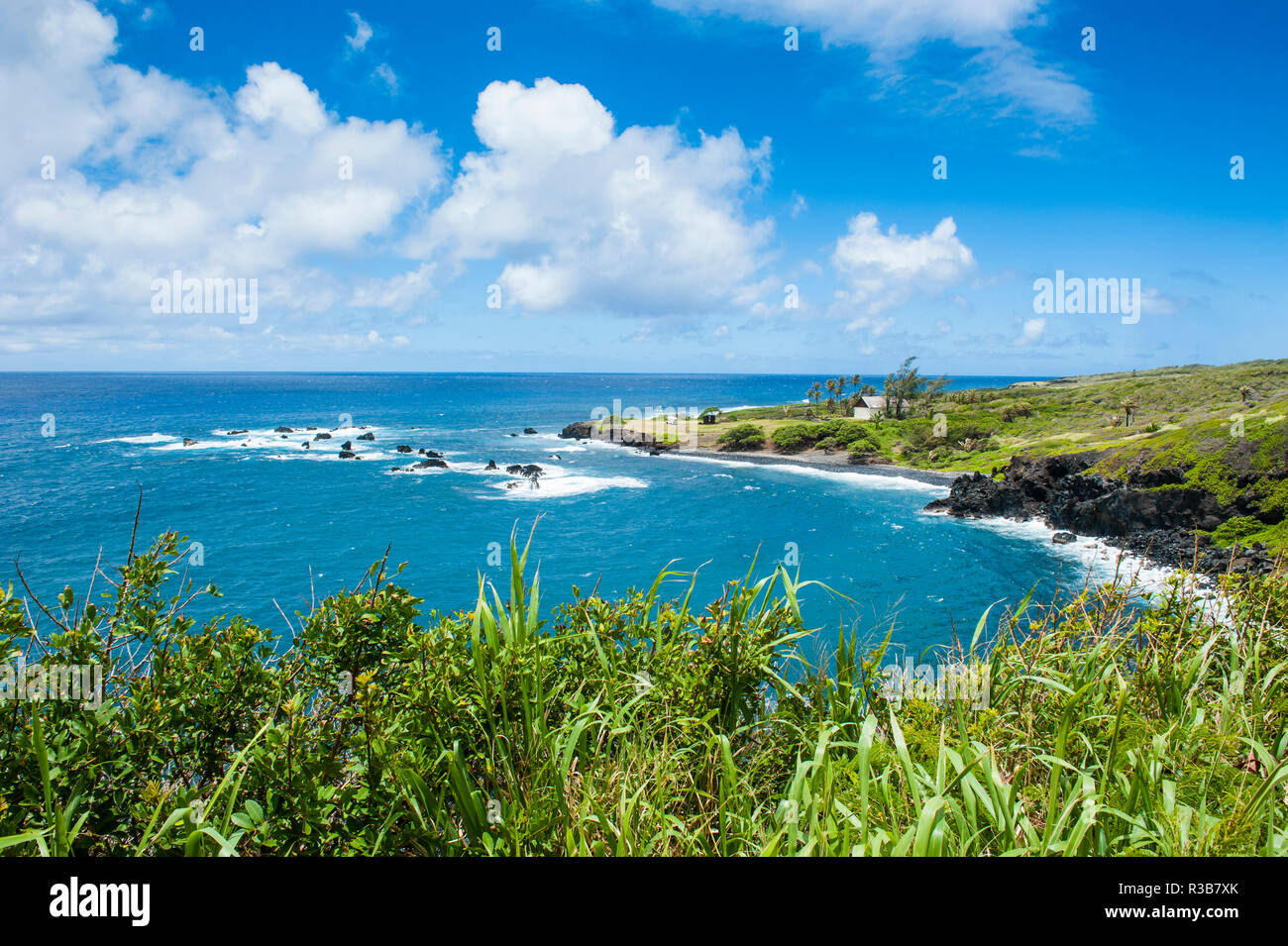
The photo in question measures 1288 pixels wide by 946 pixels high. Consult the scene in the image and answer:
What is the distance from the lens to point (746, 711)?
398 centimetres

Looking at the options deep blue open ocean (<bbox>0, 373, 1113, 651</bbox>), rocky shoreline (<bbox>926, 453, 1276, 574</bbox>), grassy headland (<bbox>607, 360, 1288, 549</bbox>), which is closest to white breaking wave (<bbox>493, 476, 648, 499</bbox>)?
deep blue open ocean (<bbox>0, 373, 1113, 651</bbox>)

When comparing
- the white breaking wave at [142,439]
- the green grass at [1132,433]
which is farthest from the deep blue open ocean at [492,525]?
the green grass at [1132,433]

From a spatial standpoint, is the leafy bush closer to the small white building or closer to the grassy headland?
the grassy headland

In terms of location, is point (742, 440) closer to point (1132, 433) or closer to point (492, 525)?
point (1132, 433)

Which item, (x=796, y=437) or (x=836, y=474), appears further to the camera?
(x=796, y=437)

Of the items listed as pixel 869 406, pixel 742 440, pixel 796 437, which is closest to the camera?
pixel 796 437

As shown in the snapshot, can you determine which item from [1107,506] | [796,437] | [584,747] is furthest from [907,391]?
[584,747]

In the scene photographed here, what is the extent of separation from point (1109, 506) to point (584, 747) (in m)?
41.7

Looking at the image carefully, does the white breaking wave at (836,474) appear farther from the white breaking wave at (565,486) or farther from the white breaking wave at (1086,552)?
the white breaking wave at (565,486)

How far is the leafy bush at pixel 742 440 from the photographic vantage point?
7069cm

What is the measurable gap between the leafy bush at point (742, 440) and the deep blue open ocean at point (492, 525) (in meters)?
8.34

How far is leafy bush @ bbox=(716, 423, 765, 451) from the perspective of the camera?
232ft

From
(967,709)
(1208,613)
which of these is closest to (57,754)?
(967,709)

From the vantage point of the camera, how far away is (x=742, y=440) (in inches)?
2813
